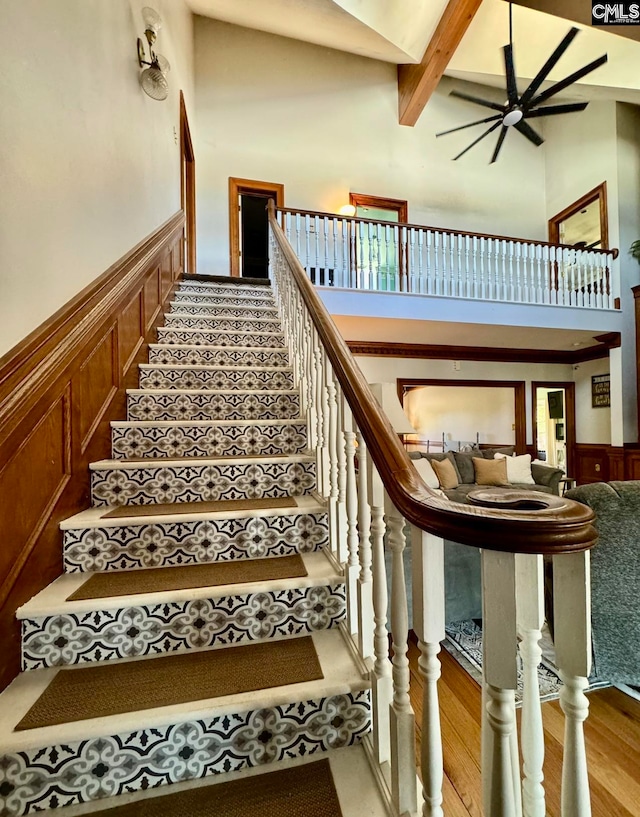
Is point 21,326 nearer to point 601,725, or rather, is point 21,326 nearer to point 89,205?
point 89,205

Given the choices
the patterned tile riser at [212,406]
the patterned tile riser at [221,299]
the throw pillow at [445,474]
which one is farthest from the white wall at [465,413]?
the patterned tile riser at [212,406]

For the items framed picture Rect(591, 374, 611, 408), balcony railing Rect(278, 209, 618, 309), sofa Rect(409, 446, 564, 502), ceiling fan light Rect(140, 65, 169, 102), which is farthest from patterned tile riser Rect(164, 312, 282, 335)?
framed picture Rect(591, 374, 611, 408)

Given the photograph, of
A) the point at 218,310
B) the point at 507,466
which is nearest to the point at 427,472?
the point at 507,466

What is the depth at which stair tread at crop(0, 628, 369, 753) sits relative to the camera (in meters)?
0.81

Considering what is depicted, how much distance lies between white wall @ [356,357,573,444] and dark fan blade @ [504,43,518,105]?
11.1 feet

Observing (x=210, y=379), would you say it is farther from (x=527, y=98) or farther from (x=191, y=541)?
(x=527, y=98)

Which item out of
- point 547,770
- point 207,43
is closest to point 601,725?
point 547,770

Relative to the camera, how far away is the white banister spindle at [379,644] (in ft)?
3.00

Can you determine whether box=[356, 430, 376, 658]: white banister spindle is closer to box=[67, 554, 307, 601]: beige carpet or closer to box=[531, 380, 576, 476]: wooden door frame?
box=[67, 554, 307, 601]: beige carpet

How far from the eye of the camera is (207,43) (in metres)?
5.12

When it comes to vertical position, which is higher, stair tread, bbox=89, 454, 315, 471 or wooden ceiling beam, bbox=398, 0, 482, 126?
wooden ceiling beam, bbox=398, 0, 482, 126

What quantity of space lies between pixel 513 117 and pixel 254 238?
16.8 feet

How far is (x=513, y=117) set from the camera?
4.33 m

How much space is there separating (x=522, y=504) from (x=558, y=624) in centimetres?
17
